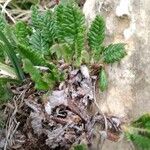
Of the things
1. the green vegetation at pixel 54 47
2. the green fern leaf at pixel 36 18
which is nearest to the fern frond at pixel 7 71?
the green vegetation at pixel 54 47

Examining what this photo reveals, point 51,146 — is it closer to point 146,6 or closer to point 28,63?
point 28,63

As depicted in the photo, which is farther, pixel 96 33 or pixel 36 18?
pixel 36 18

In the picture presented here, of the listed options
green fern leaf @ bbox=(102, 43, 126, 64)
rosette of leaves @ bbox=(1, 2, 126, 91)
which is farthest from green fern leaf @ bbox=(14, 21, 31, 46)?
green fern leaf @ bbox=(102, 43, 126, 64)

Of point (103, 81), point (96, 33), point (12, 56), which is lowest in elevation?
point (103, 81)

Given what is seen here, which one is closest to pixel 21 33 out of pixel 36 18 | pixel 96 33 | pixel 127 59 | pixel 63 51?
pixel 36 18

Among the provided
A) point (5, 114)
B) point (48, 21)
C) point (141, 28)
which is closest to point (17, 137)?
point (5, 114)

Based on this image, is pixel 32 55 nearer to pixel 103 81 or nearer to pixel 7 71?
pixel 7 71
